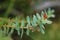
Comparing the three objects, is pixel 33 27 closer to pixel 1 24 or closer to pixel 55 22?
pixel 1 24

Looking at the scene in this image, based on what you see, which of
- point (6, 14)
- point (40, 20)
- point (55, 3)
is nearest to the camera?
point (40, 20)

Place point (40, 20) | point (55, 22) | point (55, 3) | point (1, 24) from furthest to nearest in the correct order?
point (55, 3)
point (55, 22)
point (1, 24)
point (40, 20)

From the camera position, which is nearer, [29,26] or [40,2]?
[29,26]

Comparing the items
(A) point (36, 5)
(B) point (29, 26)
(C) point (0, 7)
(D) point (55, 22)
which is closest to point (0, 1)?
(C) point (0, 7)

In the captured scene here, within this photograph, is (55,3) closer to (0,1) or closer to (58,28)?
(58,28)

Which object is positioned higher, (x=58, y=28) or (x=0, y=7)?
(x=0, y=7)

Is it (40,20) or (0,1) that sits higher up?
(0,1)

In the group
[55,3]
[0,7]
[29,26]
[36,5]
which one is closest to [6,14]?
[0,7]

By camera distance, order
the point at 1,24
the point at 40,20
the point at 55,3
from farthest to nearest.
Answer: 1. the point at 55,3
2. the point at 1,24
3. the point at 40,20

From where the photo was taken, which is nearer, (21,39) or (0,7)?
(21,39)
